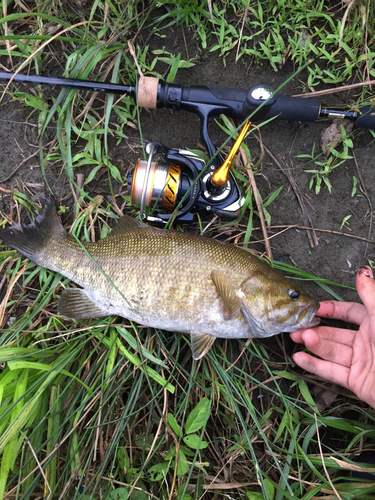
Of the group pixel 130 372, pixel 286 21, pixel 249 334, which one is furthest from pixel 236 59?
pixel 130 372

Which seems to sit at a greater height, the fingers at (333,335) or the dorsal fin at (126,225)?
the dorsal fin at (126,225)

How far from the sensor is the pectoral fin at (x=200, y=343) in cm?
247

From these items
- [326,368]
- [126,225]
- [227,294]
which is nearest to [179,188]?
[126,225]

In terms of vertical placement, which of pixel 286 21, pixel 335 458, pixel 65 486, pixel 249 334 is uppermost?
pixel 286 21

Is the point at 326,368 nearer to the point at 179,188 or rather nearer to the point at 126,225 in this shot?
the point at 179,188

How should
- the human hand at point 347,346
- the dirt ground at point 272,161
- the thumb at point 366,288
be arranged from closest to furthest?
1. the thumb at point 366,288
2. the human hand at point 347,346
3. the dirt ground at point 272,161

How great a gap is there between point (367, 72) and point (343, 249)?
166 cm

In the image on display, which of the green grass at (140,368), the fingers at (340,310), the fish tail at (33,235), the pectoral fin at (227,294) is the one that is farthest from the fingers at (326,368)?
the fish tail at (33,235)

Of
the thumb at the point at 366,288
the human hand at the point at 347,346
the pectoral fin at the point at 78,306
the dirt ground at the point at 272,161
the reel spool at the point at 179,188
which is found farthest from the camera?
the dirt ground at the point at 272,161

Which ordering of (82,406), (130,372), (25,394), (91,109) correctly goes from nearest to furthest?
1. (25,394)
2. (82,406)
3. (130,372)
4. (91,109)

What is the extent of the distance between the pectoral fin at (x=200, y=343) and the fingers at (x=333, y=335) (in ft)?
2.35

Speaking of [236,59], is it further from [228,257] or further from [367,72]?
[228,257]

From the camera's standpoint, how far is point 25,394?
2.28 meters

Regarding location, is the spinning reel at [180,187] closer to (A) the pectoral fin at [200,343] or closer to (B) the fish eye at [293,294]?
(B) the fish eye at [293,294]
